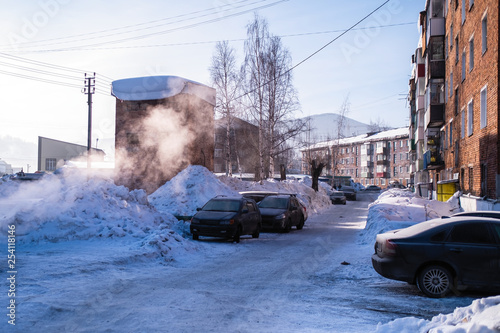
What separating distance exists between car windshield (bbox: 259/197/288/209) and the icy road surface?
8518mm

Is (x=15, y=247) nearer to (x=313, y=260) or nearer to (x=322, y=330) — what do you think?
(x=313, y=260)

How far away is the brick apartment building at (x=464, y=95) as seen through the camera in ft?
62.4

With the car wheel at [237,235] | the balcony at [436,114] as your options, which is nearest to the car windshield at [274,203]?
the car wheel at [237,235]

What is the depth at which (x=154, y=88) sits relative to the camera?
87.6 feet

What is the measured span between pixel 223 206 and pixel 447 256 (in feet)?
32.6

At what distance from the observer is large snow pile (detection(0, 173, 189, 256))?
511 inches

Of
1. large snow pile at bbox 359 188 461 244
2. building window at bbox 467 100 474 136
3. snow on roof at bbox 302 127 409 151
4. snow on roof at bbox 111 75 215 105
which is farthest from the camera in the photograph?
snow on roof at bbox 302 127 409 151

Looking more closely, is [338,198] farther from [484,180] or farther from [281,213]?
[281,213]

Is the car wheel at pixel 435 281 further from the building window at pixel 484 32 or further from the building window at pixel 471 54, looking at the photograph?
the building window at pixel 471 54

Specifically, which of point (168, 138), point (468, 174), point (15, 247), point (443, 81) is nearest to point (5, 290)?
point (15, 247)

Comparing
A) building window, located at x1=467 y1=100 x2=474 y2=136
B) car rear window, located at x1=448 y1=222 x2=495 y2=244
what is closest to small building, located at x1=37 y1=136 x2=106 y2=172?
building window, located at x1=467 y1=100 x2=474 y2=136

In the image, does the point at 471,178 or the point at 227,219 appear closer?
the point at 227,219

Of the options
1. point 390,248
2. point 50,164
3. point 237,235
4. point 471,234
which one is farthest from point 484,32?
point 50,164

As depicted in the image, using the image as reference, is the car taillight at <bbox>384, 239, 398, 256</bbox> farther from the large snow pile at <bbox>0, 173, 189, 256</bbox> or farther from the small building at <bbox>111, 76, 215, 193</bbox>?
the small building at <bbox>111, 76, 215, 193</bbox>
